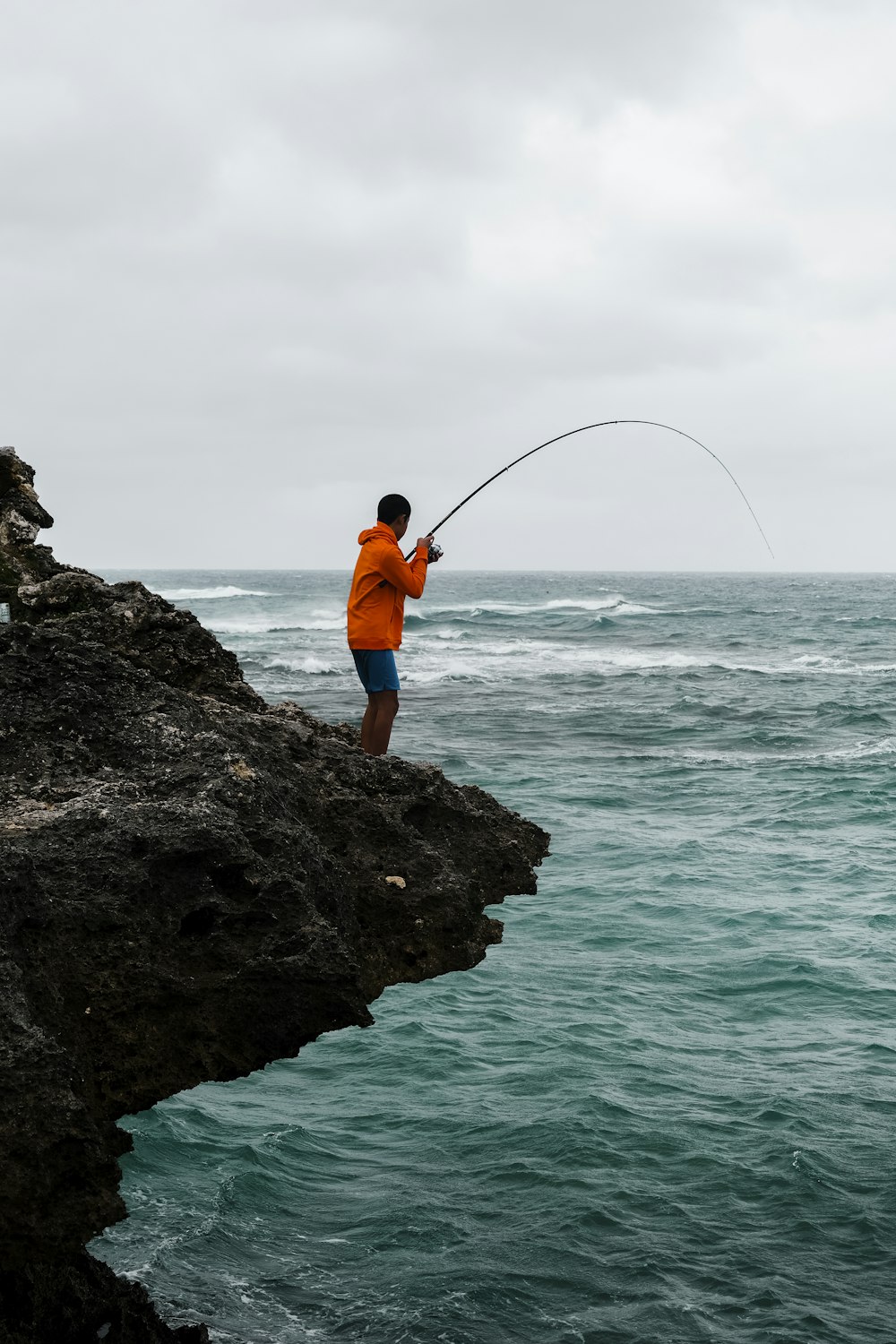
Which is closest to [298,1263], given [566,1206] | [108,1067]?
[566,1206]

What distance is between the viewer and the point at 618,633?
47.8m

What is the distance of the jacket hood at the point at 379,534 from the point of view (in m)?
5.50

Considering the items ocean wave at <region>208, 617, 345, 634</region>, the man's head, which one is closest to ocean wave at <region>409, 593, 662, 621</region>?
ocean wave at <region>208, 617, 345, 634</region>

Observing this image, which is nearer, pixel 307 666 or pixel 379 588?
pixel 379 588

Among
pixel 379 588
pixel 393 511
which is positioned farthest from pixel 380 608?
pixel 393 511

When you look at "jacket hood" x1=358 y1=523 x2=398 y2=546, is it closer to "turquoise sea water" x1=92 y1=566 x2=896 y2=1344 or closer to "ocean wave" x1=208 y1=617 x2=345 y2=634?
"turquoise sea water" x1=92 y1=566 x2=896 y2=1344

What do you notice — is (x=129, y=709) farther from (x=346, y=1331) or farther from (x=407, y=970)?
(x=346, y=1331)

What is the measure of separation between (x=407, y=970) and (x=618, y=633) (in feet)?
146

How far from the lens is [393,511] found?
18.5 ft

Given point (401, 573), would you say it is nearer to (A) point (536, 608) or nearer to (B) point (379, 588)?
(B) point (379, 588)

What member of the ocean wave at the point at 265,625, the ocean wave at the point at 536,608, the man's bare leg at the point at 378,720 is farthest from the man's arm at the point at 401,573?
the ocean wave at the point at 536,608

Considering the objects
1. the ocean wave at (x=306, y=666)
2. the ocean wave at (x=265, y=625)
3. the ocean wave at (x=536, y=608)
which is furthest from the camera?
the ocean wave at (x=536, y=608)

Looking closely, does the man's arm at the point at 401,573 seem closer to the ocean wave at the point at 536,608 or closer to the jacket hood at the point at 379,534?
the jacket hood at the point at 379,534

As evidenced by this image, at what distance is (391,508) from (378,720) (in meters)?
1.02
